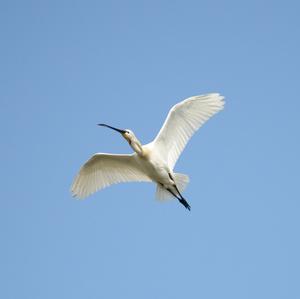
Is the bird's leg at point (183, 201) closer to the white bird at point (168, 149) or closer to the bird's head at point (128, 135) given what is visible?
the white bird at point (168, 149)

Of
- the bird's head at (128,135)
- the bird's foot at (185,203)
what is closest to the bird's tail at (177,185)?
the bird's foot at (185,203)

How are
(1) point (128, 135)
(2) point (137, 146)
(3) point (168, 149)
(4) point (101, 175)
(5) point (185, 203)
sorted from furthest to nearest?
(4) point (101, 175) < (5) point (185, 203) < (3) point (168, 149) < (1) point (128, 135) < (2) point (137, 146)

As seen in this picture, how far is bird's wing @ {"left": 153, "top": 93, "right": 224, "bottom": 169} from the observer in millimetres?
19562

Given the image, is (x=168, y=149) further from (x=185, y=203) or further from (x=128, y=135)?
(x=185, y=203)

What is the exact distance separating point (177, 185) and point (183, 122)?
1374 millimetres

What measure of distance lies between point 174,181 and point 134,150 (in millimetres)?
1094

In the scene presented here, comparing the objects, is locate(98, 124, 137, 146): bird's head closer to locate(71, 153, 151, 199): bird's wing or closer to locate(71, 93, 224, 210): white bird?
locate(71, 93, 224, 210): white bird

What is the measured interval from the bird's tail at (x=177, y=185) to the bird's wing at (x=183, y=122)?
0.27 m

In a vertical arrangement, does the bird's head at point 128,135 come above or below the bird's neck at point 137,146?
above

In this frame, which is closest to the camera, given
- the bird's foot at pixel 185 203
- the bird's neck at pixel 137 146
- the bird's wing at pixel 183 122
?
the bird's neck at pixel 137 146

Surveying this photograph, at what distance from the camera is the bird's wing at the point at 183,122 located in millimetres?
19562

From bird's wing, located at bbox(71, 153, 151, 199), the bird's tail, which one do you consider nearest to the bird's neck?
bird's wing, located at bbox(71, 153, 151, 199)

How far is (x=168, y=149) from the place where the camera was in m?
19.8

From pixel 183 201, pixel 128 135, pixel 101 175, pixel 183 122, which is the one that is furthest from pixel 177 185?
pixel 101 175
